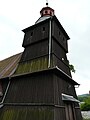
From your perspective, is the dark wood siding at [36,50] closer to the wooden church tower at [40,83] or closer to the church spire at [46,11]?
the wooden church tower at [40,83]

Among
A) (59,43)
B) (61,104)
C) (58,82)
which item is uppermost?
(59,43)

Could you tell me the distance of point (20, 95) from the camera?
1261 centimetres

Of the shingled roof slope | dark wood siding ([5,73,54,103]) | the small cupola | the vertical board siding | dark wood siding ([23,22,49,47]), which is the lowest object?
the vertical board siding

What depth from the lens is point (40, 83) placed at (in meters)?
12.0

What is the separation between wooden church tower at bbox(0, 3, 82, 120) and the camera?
10.8m

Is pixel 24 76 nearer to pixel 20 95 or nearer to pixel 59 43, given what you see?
pixel 20 95

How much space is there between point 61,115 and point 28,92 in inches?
134

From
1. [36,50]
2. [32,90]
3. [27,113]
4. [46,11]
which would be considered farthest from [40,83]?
[46,11]

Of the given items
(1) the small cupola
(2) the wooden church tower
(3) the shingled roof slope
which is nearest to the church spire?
Answer: (1) the small cupola

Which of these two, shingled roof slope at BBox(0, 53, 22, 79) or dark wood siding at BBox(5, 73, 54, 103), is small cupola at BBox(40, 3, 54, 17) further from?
dark wood siding at BBox(5, 73, 54, 103)

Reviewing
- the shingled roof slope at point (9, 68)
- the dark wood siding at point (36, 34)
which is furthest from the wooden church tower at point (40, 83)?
the shingled roof slope at point (9, 68)

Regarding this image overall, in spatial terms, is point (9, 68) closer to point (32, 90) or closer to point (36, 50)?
point (36, 50)

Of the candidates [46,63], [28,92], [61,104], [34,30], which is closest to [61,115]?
[61,104]

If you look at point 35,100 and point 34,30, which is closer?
point 35,100
